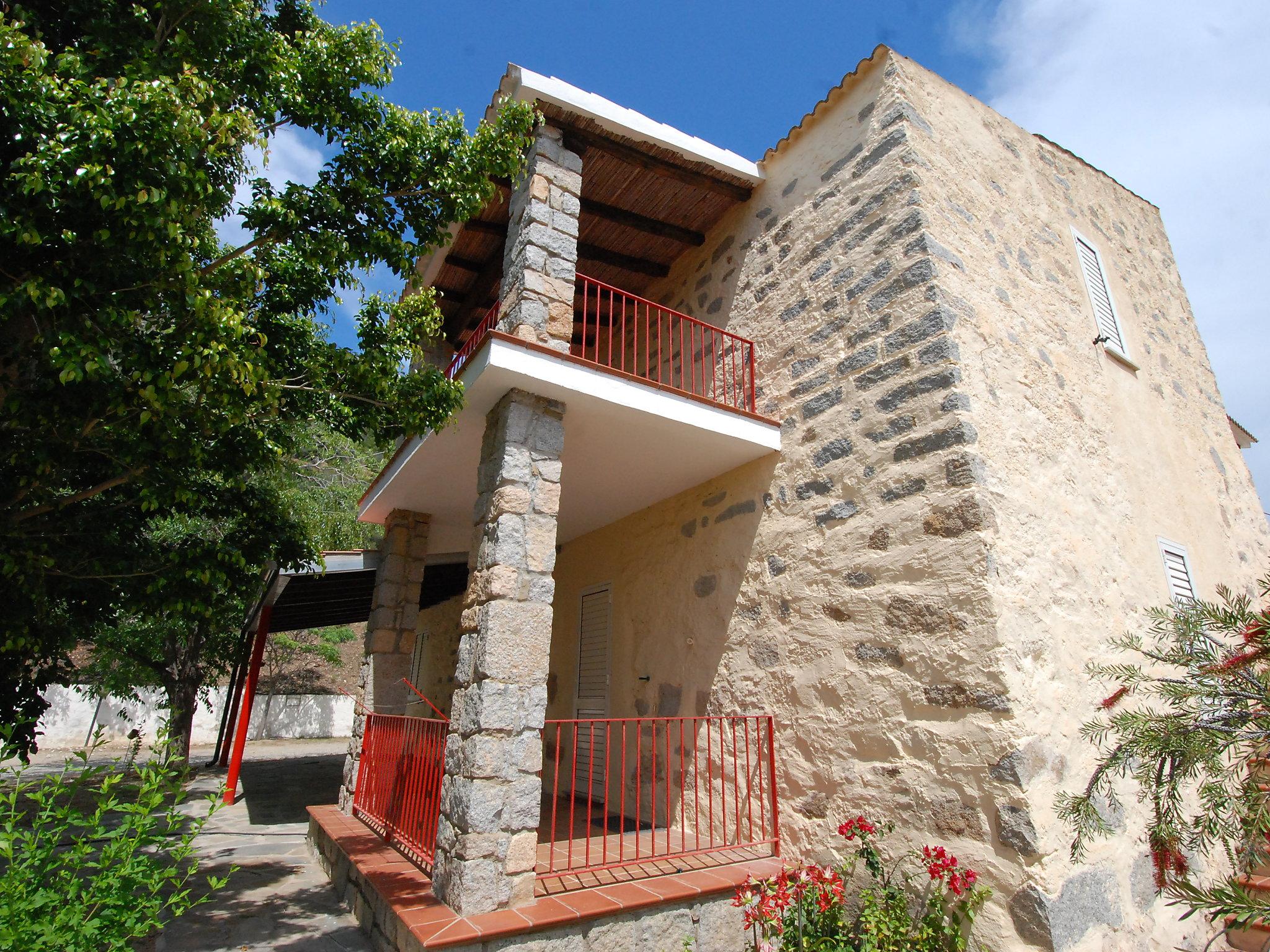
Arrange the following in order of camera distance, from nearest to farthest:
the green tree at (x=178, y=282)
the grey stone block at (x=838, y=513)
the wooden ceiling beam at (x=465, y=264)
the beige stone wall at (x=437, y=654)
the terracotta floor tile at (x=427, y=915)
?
the green tree at (x=178, y=282) → the terracotta floor tile at (x=427, y=915) → the grey stone block at (x=838, y=513) → the wooden ceiling beam at (x=465, y=264) → the beige stone wall at (x=437, y=654)

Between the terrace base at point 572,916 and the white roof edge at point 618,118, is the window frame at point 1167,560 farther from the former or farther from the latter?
the white roof edge at point 618,118

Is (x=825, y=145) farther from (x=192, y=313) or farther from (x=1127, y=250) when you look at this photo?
(x=192, y=313)

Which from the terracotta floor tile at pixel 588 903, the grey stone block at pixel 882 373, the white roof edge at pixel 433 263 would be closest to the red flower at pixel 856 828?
the terracotta floor tile at pixel 588 903

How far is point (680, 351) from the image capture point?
6.33 metres

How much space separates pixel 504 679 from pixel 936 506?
2.62 meters

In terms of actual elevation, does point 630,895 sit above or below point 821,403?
below

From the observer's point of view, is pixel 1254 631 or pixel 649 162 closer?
pixel 1254 631

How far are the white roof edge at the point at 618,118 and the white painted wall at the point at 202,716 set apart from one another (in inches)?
475

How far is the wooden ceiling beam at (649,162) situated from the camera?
213 inches

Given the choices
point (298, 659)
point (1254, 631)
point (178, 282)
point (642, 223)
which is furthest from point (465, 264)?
point (298, 659)

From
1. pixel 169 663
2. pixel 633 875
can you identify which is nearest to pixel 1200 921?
pixel 633 875

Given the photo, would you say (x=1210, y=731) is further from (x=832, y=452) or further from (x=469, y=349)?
(x=469, y=349)

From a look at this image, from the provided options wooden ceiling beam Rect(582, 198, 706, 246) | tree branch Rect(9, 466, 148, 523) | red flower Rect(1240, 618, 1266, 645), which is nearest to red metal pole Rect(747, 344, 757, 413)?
wooden ceiling beam Rect(582, 198, 706, 246)

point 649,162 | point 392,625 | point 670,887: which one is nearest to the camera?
point 670,887
